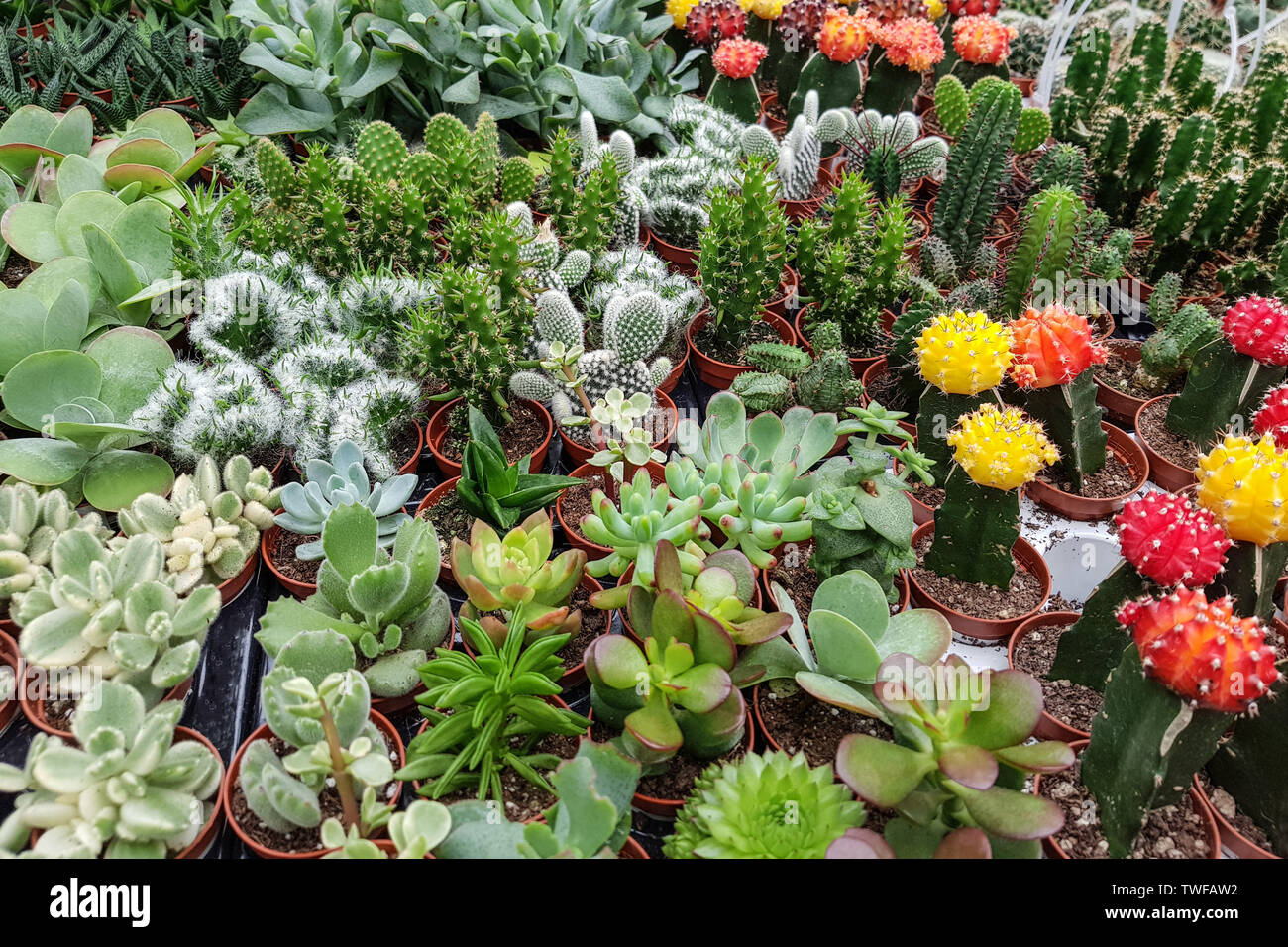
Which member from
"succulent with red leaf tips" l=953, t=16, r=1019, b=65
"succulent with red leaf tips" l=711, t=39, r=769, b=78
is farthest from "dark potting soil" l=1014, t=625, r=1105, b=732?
"succulent with red leaf tips" l=953, t=16, r=1019, b=65

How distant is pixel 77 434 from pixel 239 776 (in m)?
0.86

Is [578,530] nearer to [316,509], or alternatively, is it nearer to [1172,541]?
A: [316,509]

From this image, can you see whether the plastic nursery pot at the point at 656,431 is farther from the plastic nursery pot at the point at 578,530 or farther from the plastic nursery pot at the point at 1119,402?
the plastic nursery pot at the point at 1119,402

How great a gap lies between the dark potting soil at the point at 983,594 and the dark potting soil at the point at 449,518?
3.21ft

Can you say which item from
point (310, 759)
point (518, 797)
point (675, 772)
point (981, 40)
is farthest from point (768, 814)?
point (981, 40)

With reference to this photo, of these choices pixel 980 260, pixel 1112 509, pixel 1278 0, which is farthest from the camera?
pixel 1278 0

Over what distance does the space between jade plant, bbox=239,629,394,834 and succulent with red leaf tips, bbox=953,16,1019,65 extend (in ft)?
11.0

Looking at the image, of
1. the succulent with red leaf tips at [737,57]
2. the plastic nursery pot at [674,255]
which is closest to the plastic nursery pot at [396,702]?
the plastic nursery pot at [674,255]

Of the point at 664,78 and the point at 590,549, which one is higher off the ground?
the point at 664,78
